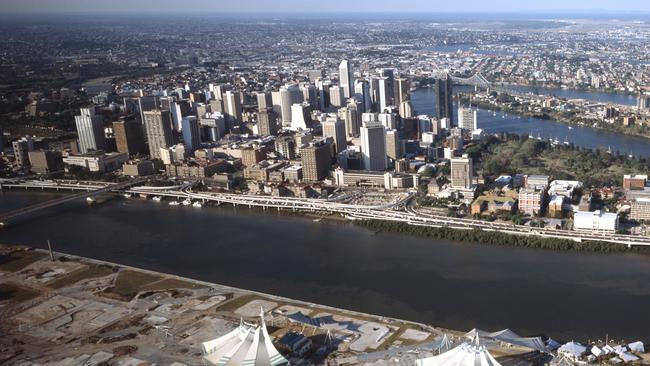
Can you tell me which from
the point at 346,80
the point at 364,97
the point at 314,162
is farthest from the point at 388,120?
the point at 346,80

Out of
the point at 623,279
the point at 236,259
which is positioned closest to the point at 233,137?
the point at 236,259

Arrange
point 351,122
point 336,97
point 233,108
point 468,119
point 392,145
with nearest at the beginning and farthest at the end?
point 392,145
point 351,122
point 468,119
point 233,108
point 336,97

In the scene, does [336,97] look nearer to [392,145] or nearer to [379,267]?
[392,145]

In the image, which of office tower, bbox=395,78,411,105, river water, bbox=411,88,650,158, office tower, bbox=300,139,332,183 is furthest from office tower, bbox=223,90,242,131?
office tower, bbox=300,139,332,183

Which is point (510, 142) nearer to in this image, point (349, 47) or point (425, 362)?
point (425, 362)

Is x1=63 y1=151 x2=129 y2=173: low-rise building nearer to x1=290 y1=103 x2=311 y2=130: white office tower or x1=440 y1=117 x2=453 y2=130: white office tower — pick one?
x1=290 y1=103 x2=311 y2=130: white office tower
